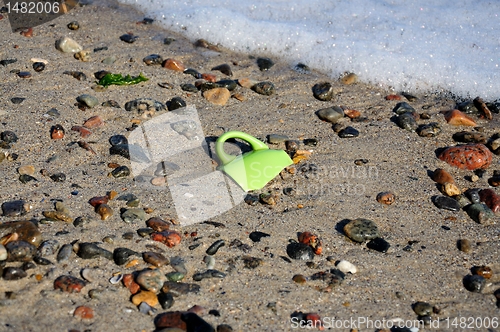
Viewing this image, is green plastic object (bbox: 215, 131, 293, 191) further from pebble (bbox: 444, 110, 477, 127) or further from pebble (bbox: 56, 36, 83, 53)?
pebble (bbox: 56, 36, 83, 53)

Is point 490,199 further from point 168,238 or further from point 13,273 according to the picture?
point 13,273

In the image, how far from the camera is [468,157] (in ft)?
11.0

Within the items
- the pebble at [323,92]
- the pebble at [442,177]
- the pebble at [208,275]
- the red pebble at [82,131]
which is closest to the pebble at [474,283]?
the pebble at [442,177]

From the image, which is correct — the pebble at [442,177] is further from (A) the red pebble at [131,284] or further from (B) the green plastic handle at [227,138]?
(A) the red pebble at [131,284]

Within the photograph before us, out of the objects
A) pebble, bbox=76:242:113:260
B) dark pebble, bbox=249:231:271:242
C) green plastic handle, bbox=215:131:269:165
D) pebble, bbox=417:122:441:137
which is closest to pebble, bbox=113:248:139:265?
pebble, bbox=76:242:113:260

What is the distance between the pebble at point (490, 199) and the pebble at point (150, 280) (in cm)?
172

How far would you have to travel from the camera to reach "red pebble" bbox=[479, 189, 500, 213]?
303 cm

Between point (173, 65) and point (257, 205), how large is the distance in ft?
4.96

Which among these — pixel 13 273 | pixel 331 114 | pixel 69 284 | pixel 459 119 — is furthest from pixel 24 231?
pixel 459 119

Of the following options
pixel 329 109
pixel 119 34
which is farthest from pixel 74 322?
pixel 119 34

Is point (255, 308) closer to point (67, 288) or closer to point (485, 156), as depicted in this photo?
point (67, 288)

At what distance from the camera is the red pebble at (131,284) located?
2379 mm

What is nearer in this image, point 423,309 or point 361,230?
point 423,309

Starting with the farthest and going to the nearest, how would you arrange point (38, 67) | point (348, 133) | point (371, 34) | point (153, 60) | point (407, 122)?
point (371, 34), point (153, 60), point (38, 67), point (407, 122), point (348, 133)
